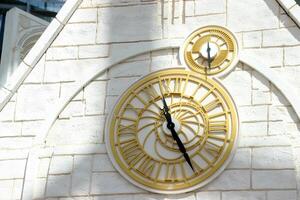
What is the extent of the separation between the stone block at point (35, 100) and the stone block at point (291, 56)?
117 inches

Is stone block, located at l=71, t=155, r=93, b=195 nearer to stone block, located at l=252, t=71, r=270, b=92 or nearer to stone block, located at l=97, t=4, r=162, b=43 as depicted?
stone block, located at l=97, t=4, r=162, b=43

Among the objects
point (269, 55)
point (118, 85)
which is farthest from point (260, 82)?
point (118, 85)

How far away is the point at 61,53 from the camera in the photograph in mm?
11656

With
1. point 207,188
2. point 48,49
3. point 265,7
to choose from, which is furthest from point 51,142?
point 265,7

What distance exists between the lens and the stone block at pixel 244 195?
1016 centimetres

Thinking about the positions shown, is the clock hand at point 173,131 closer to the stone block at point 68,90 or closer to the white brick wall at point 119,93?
the white brick wall at point 119,93

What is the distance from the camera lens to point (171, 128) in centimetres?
1066

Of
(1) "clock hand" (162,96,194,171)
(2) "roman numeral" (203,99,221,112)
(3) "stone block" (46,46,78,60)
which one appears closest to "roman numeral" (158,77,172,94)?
(1) "clock hand" (162,96,194,171)

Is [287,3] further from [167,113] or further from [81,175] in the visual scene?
[81,175]

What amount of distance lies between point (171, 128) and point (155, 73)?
0.85m

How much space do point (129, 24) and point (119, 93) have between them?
99 cm

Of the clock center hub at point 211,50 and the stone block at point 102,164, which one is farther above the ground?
the clock center hub at point 211,50

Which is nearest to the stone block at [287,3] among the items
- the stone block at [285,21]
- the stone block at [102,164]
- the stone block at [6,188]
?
the stone block at [285,21]

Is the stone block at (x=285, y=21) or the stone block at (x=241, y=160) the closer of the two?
the stone block at (x=241, y=160)
